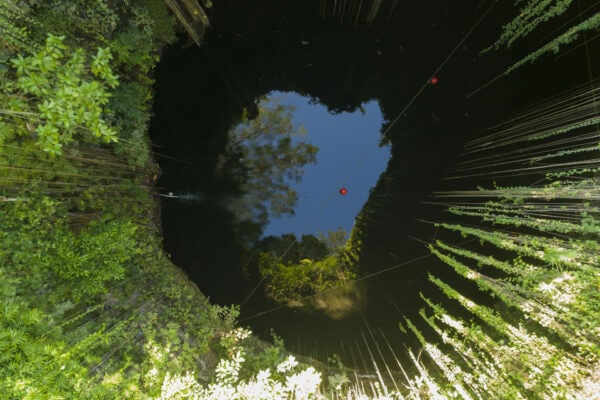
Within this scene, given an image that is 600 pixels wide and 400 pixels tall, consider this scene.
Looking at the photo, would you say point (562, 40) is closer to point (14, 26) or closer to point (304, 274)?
point (304, 274)

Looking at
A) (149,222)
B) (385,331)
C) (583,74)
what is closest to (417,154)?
(583,74)

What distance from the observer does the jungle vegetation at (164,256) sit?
3406 mm

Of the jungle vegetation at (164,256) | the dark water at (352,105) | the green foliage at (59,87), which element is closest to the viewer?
the green foliage at (59,87)

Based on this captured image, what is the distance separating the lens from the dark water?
17.3ft

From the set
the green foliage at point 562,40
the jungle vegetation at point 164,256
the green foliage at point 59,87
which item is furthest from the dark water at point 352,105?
the green foliage at point 59,87

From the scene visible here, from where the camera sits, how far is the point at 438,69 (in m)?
5.39

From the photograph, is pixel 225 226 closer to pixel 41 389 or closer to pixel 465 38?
pixel 41 389

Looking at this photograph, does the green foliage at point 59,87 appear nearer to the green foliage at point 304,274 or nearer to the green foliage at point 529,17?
the green foliage at point 304,274

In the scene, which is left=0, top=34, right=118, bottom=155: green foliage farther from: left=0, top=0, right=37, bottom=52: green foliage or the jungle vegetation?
left=0, top=0, right=37, bottom=52: green foliage

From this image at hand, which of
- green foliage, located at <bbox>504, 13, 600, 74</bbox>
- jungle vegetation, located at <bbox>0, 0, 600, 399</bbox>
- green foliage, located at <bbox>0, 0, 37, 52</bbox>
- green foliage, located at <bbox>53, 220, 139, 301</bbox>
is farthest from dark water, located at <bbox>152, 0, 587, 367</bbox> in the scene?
green foliage, located at <bbox>0, 0, 37, 52</bbox>

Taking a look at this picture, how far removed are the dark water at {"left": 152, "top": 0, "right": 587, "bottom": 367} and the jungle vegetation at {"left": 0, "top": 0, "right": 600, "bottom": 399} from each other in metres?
0.29

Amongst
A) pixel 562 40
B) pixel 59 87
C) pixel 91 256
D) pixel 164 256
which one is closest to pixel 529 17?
pixel 562 40

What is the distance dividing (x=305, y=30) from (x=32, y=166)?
456 centimetres

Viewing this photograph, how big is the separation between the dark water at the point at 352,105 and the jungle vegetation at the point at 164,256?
0.96ft
